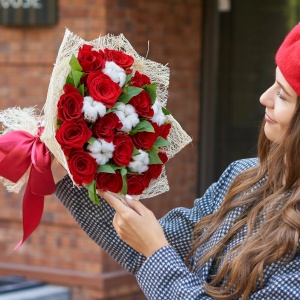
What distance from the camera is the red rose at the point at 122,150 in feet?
8.87

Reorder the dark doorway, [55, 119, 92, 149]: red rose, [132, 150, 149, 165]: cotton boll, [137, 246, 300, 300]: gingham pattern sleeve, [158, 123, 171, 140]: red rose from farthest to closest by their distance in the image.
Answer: the dark doorway → [158, 123, 171, 140]: red rose → [132, 150, 149, 165]: cotton boll → [55, 119, 92, 149]: red rose → [137, 246, 300, 300]: gingham pattern sleeve

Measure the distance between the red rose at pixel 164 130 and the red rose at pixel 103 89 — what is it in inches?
7.8

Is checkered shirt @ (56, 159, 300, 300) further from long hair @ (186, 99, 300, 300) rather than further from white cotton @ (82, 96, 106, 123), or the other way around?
white cotton @ (82, 96, 106, 123)

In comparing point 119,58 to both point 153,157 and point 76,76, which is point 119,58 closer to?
point 76,76

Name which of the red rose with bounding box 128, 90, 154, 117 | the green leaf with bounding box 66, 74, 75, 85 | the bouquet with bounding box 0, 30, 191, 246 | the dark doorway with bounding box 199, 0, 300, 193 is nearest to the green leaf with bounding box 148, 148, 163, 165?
the bouquet with bounding box 0, 30, 191, 246

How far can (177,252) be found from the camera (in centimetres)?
293

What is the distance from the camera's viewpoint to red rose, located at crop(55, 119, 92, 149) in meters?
2.64

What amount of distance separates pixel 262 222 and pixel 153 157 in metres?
0.39

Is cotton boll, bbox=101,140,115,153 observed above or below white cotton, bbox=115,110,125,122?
below

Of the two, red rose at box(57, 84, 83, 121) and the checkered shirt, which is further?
red rose at box(57, 84, 83, 121)

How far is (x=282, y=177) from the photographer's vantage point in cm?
268

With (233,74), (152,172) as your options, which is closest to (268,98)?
(152,172)

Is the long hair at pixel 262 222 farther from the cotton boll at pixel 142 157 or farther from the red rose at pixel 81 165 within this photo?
the red rose at pixel 81 165

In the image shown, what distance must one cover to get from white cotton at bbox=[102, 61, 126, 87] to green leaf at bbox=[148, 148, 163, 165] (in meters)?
0.22
